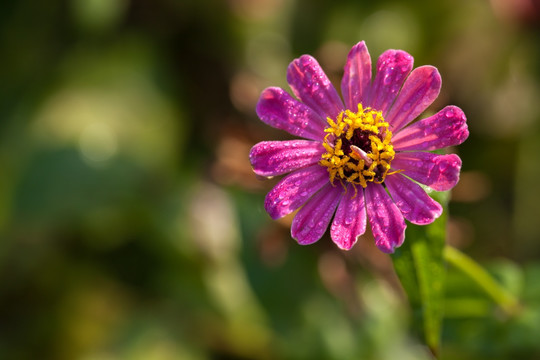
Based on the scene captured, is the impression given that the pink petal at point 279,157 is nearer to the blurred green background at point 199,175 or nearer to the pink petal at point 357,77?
the pink petal at point 357,77

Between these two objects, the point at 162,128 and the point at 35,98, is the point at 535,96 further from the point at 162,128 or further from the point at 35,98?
the point at 35,98

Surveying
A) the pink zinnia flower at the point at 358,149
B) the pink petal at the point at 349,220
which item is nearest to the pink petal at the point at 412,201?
the pink zinnia flower at the point at 358,149

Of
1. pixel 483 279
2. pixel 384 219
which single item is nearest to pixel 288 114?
pixel 384 219

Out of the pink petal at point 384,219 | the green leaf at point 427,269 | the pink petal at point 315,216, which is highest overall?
the pink petal at point 384,219

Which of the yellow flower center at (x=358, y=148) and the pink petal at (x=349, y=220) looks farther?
the yellow flower center at (x=358, y=148)

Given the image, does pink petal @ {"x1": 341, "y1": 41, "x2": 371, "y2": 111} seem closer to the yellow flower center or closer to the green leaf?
the yellow flower center

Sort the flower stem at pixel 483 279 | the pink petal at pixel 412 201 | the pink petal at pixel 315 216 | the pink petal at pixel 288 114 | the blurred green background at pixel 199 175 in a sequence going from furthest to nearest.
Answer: the blurred green background at pixel 199 175 → the flower stem at pixel 483 279 → the pink petal at pixel 288 114 → the pink petal at pixel 315 216 → the pink petal at pixel 412 201

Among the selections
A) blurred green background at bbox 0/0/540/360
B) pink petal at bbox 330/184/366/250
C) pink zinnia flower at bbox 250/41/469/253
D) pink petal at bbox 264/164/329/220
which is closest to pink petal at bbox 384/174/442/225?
pink zinnia flower at bbox 250/41/469/253
